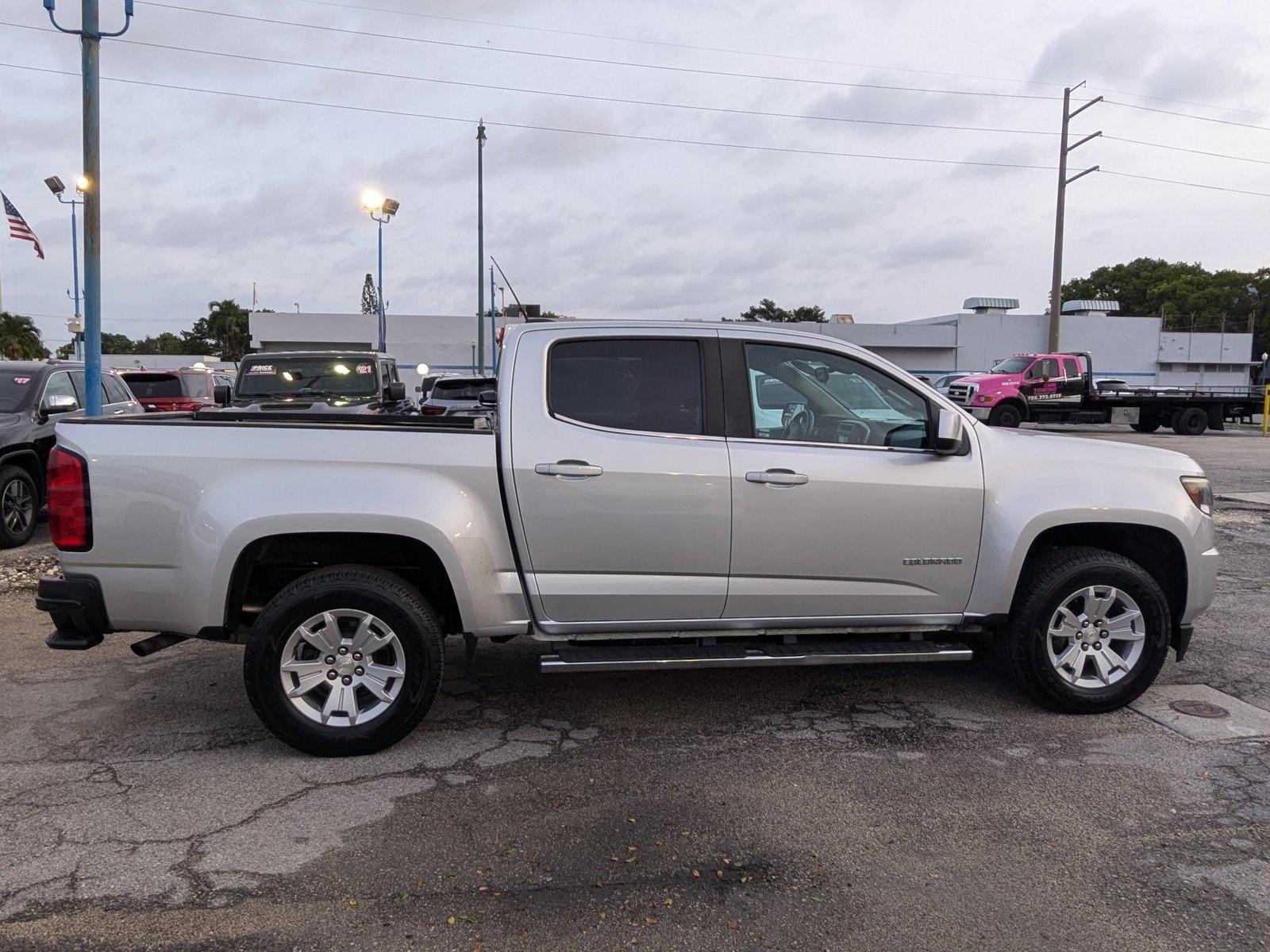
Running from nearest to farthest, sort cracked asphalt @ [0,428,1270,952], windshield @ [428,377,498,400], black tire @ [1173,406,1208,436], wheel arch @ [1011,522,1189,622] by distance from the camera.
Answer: cracked asphalt @ [0,428,1270,952] < wheel arch @ [1011,522,1189,622] < windshield @ [428,377,498,400] < black tire @ [1173,406,1208,436]

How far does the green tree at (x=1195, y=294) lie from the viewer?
7550cm

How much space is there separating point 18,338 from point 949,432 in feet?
212

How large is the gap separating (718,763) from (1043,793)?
1.31m

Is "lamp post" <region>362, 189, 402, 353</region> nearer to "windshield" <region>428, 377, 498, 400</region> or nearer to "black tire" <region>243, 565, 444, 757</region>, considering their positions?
"windshield" <region>428, 377, 498, 400</region>

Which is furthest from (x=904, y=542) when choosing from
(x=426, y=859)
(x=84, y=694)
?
(x=84, y=694)

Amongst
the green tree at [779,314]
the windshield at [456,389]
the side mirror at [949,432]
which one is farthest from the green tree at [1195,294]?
the side mirror at [949,432]

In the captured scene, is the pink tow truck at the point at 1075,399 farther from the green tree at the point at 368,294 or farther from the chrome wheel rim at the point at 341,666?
the green tree at the point at 368,294

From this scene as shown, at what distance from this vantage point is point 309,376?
11.8 meters

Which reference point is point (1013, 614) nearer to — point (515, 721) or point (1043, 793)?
point (1043, 793)

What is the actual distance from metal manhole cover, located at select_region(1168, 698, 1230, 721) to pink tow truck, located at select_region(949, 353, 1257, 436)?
18.9 meters

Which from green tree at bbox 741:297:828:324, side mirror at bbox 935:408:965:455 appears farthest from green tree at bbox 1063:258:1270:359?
side mirror at bbox 935:408:965:455

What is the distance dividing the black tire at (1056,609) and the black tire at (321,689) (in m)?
2.75

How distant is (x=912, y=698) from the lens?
15.9 feet

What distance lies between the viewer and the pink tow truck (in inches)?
950
